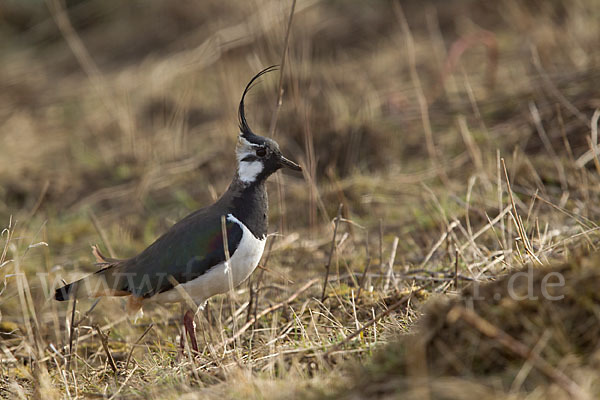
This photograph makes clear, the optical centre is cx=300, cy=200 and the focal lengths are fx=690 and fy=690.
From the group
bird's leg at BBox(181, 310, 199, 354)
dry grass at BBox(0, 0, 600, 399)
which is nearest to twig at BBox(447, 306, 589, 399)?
dry grass at BBox(0, 0, 600, 399)

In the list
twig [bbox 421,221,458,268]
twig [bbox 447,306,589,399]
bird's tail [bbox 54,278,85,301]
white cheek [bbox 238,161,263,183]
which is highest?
white cheek [bbox 238,161,263,183]

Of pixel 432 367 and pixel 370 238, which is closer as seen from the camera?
pixel 432 367

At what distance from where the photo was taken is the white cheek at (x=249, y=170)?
12.9 ft

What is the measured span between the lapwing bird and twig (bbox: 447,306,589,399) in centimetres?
153

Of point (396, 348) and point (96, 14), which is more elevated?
point (96, 14)

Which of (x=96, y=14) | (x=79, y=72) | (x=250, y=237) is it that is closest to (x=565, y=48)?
(x=250, y=237)

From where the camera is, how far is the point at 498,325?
2.46m

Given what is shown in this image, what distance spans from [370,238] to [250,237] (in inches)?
64.8

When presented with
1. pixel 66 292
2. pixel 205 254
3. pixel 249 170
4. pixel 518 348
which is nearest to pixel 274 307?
pixel 205 254

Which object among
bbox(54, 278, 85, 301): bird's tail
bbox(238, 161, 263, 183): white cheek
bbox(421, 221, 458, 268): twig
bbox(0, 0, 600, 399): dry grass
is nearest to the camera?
bbox(0, 0, 600, 399): dry grass

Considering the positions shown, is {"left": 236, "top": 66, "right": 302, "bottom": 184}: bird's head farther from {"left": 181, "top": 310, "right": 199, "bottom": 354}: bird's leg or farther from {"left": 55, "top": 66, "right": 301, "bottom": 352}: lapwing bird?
{"left": 181, "top": 310, "right": 199, "bottom": 354}: bird's leg

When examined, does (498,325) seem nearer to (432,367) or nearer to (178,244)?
(432,367)

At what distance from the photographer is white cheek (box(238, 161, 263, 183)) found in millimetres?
3939

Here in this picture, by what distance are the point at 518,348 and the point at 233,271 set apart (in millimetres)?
1752
